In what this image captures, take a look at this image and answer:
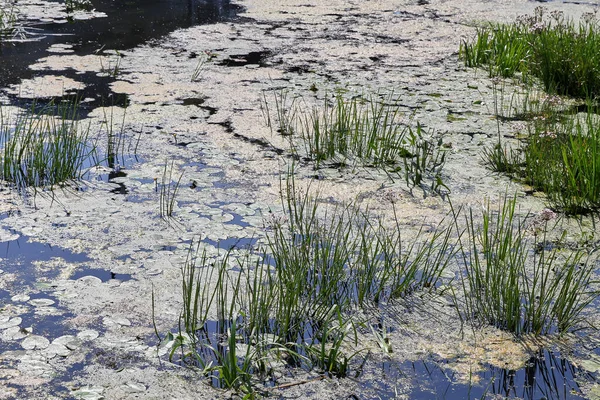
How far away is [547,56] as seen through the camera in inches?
203

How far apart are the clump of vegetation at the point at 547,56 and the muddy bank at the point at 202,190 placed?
218 mm

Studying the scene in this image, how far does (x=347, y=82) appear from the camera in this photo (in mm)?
5176

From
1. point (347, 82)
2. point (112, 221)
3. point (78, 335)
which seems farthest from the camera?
point (347, 82)

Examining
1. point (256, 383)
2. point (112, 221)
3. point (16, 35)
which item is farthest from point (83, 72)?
point (256, 383)

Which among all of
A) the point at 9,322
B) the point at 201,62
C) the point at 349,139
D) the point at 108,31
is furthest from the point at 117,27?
the point at 9,322

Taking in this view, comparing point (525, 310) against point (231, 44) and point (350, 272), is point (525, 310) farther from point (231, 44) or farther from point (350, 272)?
point (231, 44)

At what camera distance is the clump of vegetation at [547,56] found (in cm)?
495

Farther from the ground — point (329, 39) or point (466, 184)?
point (329, 39)

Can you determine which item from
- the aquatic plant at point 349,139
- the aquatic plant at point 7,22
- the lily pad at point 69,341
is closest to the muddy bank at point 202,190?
the lily pad at point 69,341

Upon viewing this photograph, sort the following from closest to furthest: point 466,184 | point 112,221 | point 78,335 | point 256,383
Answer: point 256,383 → point 78,335 → point 112,221 → point 466,184

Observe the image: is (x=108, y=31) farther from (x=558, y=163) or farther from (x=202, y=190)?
(x=558, y=163)

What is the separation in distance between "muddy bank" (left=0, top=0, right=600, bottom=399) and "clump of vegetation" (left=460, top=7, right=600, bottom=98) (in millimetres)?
218

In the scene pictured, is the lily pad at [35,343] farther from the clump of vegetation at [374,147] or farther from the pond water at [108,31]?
the pond water at [108,31]

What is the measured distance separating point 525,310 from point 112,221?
1634 mm
